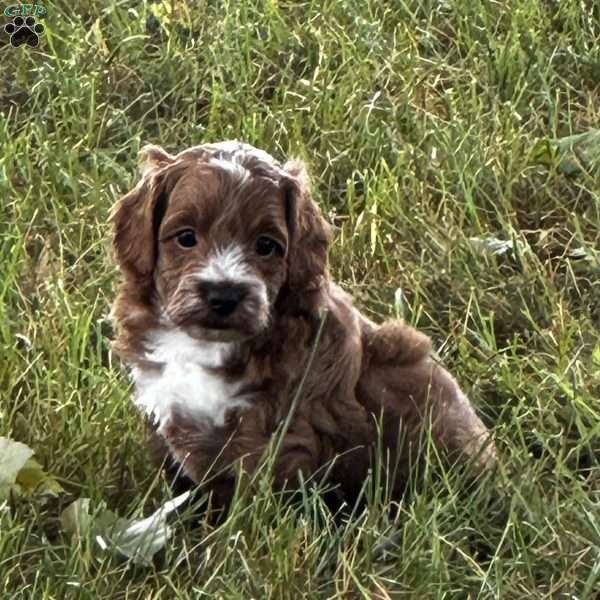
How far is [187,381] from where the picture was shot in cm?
474

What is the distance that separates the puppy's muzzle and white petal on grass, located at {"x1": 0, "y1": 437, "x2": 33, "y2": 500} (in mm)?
720

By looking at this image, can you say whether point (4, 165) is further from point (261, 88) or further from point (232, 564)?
point (232, 564)

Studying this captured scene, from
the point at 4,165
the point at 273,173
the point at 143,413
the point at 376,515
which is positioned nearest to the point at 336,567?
the point at 376,515

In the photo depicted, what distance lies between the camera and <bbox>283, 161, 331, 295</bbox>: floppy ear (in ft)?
15.4

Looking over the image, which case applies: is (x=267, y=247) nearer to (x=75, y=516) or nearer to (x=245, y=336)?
(x=245, y=336)

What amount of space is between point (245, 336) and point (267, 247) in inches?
10.9

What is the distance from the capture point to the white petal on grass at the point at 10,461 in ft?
15.3

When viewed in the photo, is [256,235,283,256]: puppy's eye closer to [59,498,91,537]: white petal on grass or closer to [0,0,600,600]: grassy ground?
[0,0,600,600]: grassy ground

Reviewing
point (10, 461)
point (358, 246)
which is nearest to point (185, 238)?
point (10, 461)

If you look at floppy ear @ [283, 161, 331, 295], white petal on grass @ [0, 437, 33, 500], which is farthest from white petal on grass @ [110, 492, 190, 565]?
floppy ear @ [283, 161, 331, 295]

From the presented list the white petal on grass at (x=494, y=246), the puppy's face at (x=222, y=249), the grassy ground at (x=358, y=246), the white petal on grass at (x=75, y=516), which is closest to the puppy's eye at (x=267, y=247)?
the puppy's face at (x=222, y=249)

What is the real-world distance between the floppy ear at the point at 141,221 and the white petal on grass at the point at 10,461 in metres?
0.61

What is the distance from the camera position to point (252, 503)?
4.52 m

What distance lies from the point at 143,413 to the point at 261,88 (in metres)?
2.87
